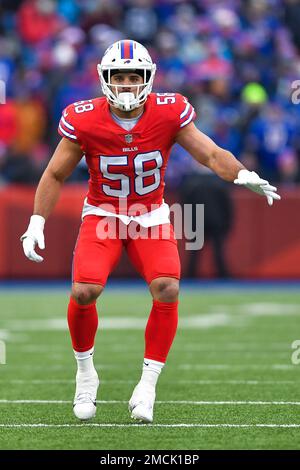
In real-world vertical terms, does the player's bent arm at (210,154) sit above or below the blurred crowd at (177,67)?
below

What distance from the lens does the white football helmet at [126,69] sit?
5555mm

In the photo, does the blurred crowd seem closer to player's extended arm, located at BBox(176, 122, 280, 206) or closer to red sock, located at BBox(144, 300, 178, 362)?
player's extended arm, located at BBox(176, 122, 280, 206)

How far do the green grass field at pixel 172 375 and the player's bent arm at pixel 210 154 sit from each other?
43.2 inches

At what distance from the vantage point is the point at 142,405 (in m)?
5.36

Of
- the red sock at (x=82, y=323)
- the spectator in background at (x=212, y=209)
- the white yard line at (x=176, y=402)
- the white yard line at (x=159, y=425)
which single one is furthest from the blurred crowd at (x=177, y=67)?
the white yard line at (x=159, y=425)

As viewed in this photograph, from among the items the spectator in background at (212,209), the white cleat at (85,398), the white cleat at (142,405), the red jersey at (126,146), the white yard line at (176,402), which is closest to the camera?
the white cleat at (142,405)

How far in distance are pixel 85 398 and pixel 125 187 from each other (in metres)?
0.97

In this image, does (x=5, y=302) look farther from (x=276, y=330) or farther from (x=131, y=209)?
(x=131, y=209)

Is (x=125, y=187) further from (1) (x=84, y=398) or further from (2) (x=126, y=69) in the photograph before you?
(1) (x=84, y=398)

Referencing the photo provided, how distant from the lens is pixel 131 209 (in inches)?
225

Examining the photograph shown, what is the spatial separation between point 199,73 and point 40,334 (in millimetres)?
5931

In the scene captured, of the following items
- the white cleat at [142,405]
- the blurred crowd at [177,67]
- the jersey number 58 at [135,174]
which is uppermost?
the blurred crowd at [177,67]

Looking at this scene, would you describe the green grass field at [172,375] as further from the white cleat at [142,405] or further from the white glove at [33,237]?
the white glove at [33,237]

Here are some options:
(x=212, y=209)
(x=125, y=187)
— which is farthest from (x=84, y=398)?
(x=212, y=209)
